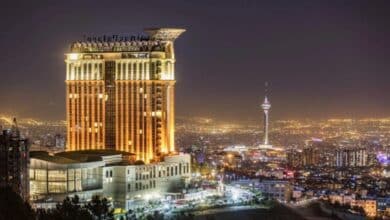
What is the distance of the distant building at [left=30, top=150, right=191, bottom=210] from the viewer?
39.2 meters

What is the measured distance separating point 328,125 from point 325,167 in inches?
1555

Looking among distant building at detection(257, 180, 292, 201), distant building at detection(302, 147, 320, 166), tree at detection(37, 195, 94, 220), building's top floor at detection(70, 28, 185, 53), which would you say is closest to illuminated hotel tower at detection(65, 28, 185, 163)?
building's top floor at detection(70, 28, 185, 53)

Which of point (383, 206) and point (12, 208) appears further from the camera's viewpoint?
point (383, 206)

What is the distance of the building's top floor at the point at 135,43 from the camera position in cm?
A: 4669

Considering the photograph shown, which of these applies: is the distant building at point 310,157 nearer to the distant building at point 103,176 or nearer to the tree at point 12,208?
the distant building at point 103,176

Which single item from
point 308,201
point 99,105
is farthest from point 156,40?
point 308,201

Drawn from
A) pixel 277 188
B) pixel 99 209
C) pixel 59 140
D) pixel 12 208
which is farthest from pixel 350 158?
pixel 12 208

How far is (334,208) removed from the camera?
54594 millimetres

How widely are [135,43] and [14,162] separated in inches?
529

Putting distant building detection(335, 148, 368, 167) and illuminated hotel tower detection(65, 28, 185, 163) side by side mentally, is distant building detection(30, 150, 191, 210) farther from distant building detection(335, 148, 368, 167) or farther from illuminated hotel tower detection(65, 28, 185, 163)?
distant building detection(335, 148, 368, 167)

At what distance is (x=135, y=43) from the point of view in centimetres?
4684

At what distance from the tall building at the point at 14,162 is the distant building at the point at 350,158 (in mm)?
56664

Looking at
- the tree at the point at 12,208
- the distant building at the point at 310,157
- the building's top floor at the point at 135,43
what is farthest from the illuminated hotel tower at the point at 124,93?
the distant building at the point at 310,157

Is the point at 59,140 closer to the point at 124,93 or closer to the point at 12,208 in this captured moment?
the point at 124,93
